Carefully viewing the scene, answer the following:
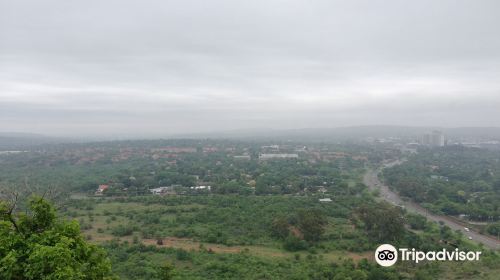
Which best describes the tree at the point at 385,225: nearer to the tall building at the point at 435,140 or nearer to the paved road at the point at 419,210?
the paved road at the point at 419,210

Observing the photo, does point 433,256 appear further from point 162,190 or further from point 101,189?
point 101,189

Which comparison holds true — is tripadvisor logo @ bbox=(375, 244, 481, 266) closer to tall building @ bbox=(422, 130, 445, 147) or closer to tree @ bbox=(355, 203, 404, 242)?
tree @ bbox=(355, 203, 404, 242)

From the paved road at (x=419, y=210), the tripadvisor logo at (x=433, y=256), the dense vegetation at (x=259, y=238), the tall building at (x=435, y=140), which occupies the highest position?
the tall building at (x=435, y=140)

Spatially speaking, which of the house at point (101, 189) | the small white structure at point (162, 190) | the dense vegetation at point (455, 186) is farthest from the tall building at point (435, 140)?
the house at point (101, 189)

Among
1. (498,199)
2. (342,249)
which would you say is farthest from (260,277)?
(498,199)

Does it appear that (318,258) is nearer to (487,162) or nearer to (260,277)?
(260,277)

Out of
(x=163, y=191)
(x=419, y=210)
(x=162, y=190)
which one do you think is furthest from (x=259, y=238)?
(x=162, y=190)
